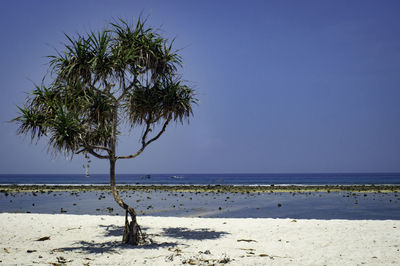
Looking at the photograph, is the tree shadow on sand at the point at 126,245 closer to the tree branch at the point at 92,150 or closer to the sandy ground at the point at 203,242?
the sandy ground at the point at 203,242

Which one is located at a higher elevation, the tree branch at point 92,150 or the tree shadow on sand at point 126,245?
the tree branch at point 92,150

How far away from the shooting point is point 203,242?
11383mm

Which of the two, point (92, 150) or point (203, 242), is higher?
point (92, 150)

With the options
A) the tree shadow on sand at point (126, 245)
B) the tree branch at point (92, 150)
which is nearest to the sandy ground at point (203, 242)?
the tree shadow on sand at point (126, 245)

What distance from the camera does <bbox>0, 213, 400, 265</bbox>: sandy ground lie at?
9172 mm

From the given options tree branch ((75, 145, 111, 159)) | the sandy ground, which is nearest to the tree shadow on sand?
the sandy ground

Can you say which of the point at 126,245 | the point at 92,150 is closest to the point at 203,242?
the point at 126,245

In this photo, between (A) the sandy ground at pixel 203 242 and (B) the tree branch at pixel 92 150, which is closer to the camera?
(A) the sandy ground at pixel 203 242

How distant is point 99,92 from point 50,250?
5.10m

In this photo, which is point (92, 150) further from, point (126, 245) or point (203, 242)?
point (203, 242)

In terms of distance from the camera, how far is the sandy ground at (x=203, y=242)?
Answer: 30.1 feet

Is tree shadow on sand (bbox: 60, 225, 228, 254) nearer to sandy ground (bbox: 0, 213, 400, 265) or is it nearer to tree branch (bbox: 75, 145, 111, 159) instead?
sandy ground (bbox: 0, 213, 400, 265)

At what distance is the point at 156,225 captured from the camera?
582 inches

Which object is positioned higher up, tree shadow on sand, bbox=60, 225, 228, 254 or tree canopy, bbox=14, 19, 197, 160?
tree canopy, bbox=14, 19, 197, 160
